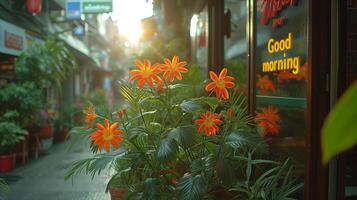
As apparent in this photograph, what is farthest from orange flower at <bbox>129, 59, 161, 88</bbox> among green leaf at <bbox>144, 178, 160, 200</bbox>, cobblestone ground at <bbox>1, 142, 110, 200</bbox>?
cobblestone ground at <bbox>1, 142, 110, 200</bbox>

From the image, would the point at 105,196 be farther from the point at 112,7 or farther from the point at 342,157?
the point at 112,7

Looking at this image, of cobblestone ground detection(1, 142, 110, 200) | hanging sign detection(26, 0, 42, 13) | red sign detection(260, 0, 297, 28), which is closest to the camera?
red sign detection(260, 0, 297, 28)

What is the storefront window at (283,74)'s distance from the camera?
2.89m

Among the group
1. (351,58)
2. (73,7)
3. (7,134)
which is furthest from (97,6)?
(351,58)

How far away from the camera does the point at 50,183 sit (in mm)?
7059

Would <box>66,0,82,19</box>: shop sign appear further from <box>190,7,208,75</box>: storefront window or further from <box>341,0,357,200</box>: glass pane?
<box>341,0,357,200</box>: glass pane

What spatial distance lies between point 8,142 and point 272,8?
603 centimetres

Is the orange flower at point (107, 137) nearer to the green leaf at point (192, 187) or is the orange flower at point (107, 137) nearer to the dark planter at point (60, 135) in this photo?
the green leaf at point (192, 187)

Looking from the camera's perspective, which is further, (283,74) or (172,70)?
(283,74)

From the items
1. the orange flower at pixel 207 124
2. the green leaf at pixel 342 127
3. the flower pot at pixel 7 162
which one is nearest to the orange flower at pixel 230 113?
the orange flower at pixel 207 124

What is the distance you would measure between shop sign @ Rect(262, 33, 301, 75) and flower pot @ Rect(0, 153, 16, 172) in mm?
6133

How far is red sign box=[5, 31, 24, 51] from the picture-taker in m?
10.7

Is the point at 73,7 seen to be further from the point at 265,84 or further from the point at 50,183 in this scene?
the point at 265,84

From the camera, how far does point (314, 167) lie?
2623 millimetres
